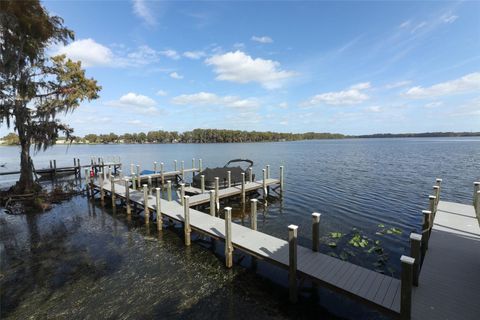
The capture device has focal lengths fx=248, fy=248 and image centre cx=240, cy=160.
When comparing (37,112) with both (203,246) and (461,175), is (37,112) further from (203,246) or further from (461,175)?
(461,175)

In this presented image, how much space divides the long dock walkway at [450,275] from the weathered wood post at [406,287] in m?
0.22

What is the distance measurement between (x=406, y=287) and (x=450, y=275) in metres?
2.38

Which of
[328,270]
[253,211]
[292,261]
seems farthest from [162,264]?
[328,270]

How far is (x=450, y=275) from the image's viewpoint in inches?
223

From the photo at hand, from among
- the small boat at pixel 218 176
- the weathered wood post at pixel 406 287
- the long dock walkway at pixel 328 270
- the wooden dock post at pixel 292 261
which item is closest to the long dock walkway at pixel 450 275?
the weathered wood post at pixel 406 287

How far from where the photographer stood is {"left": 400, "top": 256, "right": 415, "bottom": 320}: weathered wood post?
14.0ft

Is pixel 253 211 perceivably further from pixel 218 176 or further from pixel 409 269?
pixel 218 176

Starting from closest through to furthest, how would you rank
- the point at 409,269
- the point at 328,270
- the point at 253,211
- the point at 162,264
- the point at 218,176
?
the point at 409,269 < the point at 328,270 < the point at 162,264 < the point at 253,211 < the point at 218,176

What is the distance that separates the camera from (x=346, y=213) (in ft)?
43.0

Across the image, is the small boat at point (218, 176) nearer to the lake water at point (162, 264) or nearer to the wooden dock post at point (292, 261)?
the lake water at point (162, 264)

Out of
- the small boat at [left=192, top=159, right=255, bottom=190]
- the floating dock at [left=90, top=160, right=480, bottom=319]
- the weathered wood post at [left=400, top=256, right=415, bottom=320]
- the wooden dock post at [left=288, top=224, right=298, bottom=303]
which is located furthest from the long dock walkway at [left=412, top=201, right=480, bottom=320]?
the small boat at [left=192, top=159, right=255, bottom=190]

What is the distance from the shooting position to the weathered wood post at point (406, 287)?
426cm

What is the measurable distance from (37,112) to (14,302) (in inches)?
530

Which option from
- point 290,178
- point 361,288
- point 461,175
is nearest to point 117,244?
point 361,288
